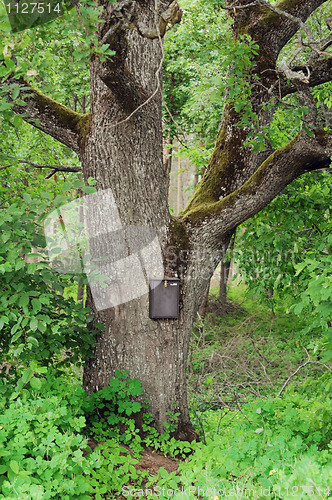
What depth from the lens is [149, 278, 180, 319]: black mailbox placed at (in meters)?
4.24

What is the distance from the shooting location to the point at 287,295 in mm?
5402

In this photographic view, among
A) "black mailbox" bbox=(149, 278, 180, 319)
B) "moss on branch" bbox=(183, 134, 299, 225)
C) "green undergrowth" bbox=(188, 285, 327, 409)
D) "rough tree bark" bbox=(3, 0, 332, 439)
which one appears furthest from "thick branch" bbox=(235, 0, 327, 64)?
"green undergrowth" bbox=(188, 285, 327, 409)

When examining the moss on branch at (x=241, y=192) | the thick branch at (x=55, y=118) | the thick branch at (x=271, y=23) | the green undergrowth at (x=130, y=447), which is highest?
the thick branch at (x=271, y=23)

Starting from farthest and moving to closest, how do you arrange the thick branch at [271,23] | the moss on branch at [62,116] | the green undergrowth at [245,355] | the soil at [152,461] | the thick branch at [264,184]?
the green undergrowth at [245,355], the thick branch at [271,23], the moss on branch at [62,116], the thick branch at [264,184], the soil at [152,461]

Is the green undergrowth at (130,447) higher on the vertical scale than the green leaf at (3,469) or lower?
lower

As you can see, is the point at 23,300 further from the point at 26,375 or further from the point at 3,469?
the point at 3,469

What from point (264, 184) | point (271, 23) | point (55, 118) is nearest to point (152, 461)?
point (264, 184)

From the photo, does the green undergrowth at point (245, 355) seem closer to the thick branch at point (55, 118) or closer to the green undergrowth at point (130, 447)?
the green undergrowth at point (130, 447)

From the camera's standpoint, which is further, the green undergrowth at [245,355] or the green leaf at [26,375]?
the green undergrowth at [245,355]

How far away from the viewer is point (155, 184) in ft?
14.2

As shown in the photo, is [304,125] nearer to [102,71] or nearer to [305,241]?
[305,241]

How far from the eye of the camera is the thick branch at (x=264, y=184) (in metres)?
4.31

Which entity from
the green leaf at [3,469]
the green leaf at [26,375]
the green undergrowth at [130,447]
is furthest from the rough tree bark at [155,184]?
the green leaf at [3,469]

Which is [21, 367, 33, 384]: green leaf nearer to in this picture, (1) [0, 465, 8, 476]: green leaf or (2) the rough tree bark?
(1) [0, 465, 8, 476]: green leaf
